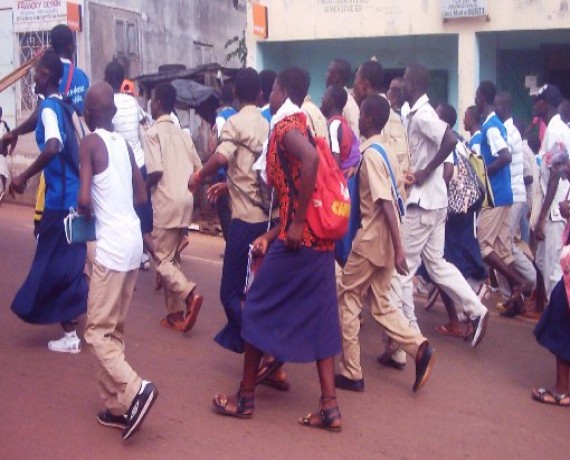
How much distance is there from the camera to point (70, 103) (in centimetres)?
661

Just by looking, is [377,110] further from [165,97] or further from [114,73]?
[114,73]

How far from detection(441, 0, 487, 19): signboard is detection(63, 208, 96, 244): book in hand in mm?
10187

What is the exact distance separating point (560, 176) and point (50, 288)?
3815 mm

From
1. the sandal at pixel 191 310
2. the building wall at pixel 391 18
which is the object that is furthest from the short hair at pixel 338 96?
the building wall at pixel 391 18

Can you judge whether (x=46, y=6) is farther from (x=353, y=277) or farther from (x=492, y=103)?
(x=353, y=277)

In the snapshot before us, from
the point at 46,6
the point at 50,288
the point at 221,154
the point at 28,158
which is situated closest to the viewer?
the point at 221,154

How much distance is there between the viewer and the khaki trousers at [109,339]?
4.88m

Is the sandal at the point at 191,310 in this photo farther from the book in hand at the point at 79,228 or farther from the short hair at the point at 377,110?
the book in hand at the point at 79,228

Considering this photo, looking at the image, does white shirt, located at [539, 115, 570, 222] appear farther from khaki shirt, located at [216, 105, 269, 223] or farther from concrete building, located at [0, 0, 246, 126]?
concrete building, located at [0, 0, 246, 126]

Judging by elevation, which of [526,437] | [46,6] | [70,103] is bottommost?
[526,437]

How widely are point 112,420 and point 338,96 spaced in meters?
2.92

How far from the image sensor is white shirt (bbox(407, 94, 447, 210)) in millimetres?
6887

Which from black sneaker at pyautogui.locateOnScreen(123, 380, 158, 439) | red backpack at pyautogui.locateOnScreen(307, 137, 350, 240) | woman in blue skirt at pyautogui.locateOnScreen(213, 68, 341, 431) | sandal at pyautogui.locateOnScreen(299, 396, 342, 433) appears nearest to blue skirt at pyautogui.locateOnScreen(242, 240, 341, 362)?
woman in blue skirt at pyautogui.locateOnScreen(213, 68, 341, 431)

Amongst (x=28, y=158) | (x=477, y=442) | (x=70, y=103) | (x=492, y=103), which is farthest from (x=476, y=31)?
(x=477, y=442)
